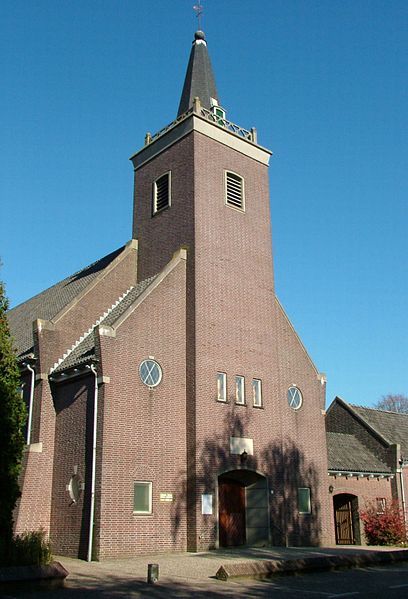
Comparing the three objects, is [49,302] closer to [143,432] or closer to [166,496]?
[143,432]

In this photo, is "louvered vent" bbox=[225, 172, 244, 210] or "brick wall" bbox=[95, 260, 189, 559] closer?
"brick wall" bbox=[95, 260, 189, 559]

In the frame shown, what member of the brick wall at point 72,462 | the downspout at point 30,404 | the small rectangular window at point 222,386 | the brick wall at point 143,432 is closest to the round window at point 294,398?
the small rectangular window at point 222,386

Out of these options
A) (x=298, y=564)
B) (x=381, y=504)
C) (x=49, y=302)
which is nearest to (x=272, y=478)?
(x=298, y=564)

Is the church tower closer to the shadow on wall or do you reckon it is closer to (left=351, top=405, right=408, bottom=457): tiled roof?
the shadow on wall

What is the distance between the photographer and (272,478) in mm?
25750

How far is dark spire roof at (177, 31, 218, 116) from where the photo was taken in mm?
30891

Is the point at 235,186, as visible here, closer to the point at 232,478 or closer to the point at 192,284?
the point at 192,284

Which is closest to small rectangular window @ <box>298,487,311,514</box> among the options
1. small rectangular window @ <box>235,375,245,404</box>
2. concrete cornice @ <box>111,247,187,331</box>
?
small rectangular window @ <box>235,375,245,404</box>

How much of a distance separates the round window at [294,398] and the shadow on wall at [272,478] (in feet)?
5.46

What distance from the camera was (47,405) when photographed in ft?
80.9

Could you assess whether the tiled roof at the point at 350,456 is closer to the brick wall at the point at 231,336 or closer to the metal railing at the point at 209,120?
the brick wall at the point at 231,336

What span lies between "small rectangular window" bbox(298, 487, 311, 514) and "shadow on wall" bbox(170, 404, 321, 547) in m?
0.14

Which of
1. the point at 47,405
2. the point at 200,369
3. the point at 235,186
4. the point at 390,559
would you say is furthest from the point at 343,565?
the point at 235,186

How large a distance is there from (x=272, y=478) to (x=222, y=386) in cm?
426
